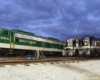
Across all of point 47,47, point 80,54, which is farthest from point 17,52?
point 80,54

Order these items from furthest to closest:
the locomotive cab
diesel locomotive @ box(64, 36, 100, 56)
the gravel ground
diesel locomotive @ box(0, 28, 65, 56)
→ the locomotive cab, diesel locomotive @ box(64, 36, 100, 56), diesel locomotive @ box(0, 28, 65, 56), the gravel ground

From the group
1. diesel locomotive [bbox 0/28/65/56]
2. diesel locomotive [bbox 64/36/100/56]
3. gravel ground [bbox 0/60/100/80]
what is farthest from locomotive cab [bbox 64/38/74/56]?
gravel ground [bbox 0/60/100/80]

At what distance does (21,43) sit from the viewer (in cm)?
1603

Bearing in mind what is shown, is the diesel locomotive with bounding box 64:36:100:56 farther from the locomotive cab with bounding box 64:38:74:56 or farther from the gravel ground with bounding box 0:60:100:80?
the gravel ground with bounding box 0:60:100:80

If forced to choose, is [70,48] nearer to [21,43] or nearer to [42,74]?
[21,43]

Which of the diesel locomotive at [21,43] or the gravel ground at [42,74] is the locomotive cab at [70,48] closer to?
the diesel locomotive at [21,43]

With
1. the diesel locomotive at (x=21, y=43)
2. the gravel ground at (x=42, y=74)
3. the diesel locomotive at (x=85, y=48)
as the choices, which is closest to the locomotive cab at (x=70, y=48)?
the diesel locomotive at (x=85, y=48)

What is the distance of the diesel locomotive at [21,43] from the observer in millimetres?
13934

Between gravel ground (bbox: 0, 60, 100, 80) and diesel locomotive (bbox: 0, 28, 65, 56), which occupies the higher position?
diesel locomotive (bbox: 0, 28, 65, 56)

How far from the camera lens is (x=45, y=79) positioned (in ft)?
15.3

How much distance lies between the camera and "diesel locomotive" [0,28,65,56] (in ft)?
45.7

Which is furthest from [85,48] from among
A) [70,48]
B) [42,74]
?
[42,74]

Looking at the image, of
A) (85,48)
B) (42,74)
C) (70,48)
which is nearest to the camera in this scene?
(42,74)

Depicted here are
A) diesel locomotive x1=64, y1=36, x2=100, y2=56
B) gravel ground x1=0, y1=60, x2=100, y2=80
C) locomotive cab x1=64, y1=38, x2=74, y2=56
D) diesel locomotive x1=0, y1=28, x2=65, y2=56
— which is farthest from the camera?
locomotive cab x1=64, y1=38, x2=74, y2=56
